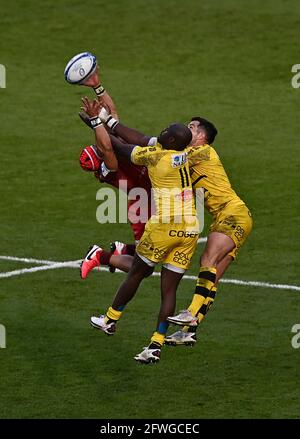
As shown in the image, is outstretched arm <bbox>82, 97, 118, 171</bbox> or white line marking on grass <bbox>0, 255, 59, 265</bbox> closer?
outstretched arm <bbox>82, 97, 118, 171</bbox>

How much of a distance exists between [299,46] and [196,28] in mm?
2660

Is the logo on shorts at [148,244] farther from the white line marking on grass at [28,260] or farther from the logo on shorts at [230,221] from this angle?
the white line marking on grass at [28,260]

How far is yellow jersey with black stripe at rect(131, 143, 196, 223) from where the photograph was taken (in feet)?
58.2

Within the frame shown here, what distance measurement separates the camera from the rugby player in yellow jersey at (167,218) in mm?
17719

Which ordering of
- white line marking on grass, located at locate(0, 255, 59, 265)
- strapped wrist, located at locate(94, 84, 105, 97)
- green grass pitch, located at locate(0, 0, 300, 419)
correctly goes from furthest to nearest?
white line marking on grass, located at locate(0, 255, 59, 265)
strapped wrist, located at locate(94, 84, 105, 97)
green grass pitch, located at locate(0, 0, 300, 419)

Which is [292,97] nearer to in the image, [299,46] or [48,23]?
[299,46]

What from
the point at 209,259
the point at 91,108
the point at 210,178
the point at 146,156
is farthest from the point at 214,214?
the point at 91,108

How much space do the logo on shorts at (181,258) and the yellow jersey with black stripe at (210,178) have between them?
1538 millimetres

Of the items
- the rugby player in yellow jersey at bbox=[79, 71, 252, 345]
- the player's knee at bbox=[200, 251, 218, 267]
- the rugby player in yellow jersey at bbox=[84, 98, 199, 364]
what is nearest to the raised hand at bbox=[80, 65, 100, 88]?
the rugby player in yellow jersey at bbox=[79, 71, 252, 345]

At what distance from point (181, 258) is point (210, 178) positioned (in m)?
1.71

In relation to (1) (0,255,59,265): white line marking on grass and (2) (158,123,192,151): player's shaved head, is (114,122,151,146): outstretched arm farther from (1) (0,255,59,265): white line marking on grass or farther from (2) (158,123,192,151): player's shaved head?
(1) (0,255,59,265): white line marking on grass

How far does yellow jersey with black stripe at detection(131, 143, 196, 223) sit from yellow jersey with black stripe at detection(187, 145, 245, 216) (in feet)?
3.85

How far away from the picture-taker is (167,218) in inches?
701

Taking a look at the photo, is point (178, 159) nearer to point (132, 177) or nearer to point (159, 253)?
point (159, 253)
